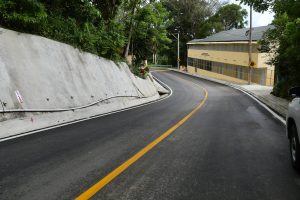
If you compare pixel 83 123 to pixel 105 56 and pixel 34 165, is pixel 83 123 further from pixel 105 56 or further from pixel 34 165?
pixel 105 56

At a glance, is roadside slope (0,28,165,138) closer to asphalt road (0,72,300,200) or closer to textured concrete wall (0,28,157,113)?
textured concrete wall (0,28,157,113)

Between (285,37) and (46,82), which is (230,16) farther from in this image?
(46,82)

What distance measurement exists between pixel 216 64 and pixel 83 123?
166 ft

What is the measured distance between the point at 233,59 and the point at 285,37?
28.0 meters

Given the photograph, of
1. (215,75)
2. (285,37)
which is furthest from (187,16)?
(285,37)

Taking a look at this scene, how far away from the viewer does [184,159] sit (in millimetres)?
7203

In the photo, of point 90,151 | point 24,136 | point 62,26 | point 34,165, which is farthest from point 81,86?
point 34,165

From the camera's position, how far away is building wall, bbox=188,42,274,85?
46281 mm

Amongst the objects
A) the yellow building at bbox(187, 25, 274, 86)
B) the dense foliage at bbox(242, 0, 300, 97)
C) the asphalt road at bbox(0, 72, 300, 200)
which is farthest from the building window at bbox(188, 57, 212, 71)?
the asphalt road at bbox(0, 72, 300, 200)

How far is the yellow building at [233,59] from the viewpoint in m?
46.6

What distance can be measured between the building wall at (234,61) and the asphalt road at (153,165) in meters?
34.9

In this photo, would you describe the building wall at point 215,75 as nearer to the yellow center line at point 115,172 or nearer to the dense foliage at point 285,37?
the dense foliage at point 285,37

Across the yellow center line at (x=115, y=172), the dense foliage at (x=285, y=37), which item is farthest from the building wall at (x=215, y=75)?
the yellow center line at (x=115, y=172)

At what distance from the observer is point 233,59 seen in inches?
2048
